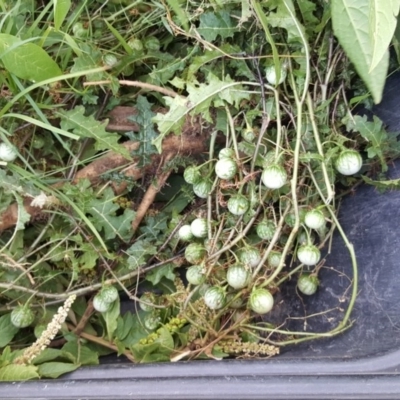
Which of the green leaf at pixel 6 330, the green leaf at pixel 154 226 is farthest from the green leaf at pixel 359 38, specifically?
the green leaf at pixel 6 330

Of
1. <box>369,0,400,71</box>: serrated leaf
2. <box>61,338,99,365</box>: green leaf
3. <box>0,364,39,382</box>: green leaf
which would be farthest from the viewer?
<box>61,338,99,365</box>: green leaf

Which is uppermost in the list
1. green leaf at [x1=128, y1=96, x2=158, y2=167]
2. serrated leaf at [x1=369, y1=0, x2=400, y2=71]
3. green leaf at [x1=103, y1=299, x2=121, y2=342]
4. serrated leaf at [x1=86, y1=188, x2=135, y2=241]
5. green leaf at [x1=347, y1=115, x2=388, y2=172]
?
serrated leaf at [x1=369, y1=0, x2=400, y2=71]

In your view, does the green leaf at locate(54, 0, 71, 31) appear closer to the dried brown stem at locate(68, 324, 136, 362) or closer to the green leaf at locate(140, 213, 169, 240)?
the green leaf at locate(140, 213, 169, 240)

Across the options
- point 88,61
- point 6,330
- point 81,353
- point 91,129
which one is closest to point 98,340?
point 81,353

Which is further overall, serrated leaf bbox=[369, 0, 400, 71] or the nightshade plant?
the nightshade plant

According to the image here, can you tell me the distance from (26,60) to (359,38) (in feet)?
1.58

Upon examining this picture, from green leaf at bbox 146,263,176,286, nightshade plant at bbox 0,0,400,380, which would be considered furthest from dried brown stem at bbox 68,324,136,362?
green leaf at bbox 146,263,176,286

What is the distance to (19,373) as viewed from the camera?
80 centimetres

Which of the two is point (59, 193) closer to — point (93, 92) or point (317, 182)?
point (93, 92)

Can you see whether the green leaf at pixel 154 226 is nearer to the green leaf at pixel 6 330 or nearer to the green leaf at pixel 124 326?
the green leaf at pixel 124 326

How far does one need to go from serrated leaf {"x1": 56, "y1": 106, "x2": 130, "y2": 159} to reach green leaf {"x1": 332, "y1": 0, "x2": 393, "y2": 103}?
381mm

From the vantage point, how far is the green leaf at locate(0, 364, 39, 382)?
2.61 feet

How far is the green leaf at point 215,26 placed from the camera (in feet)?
2.77

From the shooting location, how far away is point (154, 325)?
37.3 inches
